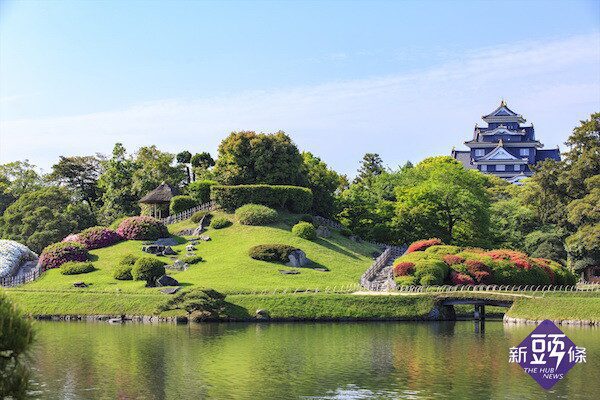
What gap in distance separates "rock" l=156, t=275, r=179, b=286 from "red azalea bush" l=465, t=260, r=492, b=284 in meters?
23.9

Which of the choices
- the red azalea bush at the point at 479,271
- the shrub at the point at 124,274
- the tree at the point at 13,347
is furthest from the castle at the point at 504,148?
the tree at the point at 13,347

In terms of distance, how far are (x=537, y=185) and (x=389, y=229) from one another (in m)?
16.2

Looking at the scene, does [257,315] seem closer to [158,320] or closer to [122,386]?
[158,320]

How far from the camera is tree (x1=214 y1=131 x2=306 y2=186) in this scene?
86938 millimetres

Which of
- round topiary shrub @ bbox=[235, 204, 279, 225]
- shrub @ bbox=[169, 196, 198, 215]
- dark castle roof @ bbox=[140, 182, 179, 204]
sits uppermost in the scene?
dark castle roof @ bbox=[140, 182, 179, 204]

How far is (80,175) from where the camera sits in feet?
369

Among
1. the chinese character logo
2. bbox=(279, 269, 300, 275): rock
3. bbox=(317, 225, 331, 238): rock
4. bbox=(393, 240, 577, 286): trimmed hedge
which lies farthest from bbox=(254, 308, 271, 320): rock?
bbox=(317, 225, 331, 238): rock

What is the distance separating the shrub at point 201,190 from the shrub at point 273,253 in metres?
18.2

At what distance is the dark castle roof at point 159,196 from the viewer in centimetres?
8925

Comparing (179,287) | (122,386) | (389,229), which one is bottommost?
(122,386)

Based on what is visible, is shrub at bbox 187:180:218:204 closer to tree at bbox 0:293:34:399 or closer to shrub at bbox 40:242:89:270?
shrub at bbox 40:242:89:270

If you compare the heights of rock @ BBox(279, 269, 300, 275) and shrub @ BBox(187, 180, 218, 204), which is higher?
shrub @ BBox(187, 180, 218, 204)

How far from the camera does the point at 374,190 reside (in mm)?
91938

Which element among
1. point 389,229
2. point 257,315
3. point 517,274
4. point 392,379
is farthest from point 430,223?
point 392,379
